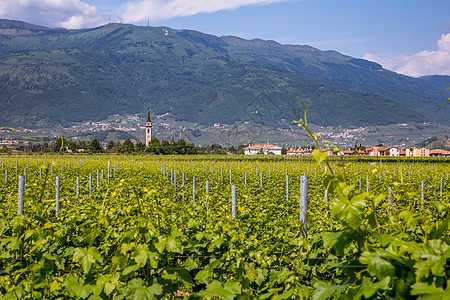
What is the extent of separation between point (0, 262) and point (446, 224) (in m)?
3.36

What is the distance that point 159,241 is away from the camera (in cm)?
248

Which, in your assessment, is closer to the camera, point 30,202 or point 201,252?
point 30,202

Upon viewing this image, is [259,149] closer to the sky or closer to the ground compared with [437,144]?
closer to the ground

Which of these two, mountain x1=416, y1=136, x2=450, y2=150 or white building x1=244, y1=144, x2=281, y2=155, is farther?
mountain x1=416, y1=136, x2=450, y2=150

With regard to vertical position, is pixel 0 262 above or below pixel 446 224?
below

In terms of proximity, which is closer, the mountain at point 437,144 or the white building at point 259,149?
the white building at point 259,149

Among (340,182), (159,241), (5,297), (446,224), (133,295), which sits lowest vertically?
(5,297)

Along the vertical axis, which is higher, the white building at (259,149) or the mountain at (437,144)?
the mountain at (437,144)

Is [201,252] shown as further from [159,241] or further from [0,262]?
[0,262]

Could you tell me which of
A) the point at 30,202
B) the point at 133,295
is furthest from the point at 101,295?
the point at 30,202

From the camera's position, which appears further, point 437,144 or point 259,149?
point 437,144

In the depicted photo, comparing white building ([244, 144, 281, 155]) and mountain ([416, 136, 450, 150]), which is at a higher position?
mountain ([416, 136, 450, 150])

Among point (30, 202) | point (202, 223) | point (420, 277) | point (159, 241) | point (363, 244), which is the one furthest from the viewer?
point (202, 223)

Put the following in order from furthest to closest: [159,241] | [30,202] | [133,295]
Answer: [30,202]
[159,241]
[133,295]
